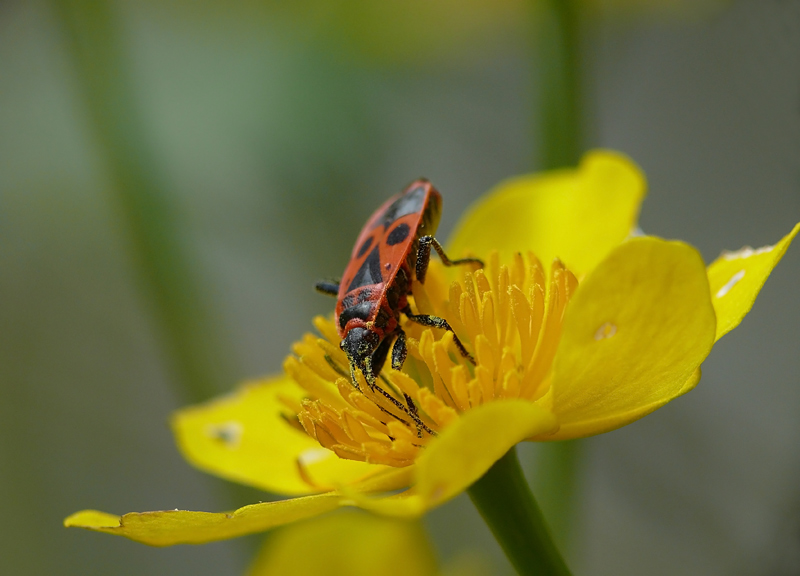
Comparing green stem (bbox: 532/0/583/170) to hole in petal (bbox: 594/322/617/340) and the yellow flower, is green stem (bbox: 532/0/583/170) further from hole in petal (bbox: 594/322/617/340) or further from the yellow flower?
hole in petal (bbox: 594/322/617/340)

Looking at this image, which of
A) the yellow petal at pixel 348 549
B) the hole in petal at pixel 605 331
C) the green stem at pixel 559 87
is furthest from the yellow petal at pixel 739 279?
the yellow petal at pixel 348 549

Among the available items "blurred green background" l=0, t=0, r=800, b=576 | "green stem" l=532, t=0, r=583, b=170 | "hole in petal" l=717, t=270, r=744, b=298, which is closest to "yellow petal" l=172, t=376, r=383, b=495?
"blurred green background" l=0, t=0, r=800, b=576

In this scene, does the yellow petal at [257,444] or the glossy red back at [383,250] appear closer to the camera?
the glossy red back at [383,250]

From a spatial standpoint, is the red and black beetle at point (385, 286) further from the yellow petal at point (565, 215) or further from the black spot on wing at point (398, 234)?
the yellow petal at point (565, 215)

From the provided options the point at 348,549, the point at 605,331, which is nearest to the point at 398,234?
the point at 605,331

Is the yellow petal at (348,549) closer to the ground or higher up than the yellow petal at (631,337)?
closer to the ground

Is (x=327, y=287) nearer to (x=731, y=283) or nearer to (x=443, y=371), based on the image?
(x=443, y=371)

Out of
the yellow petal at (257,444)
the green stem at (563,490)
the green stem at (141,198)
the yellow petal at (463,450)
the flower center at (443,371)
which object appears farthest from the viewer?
the green stem at (141,198)

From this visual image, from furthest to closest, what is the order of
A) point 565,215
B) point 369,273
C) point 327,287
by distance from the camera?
point 565,215 < point 327,287 < point 369,273
